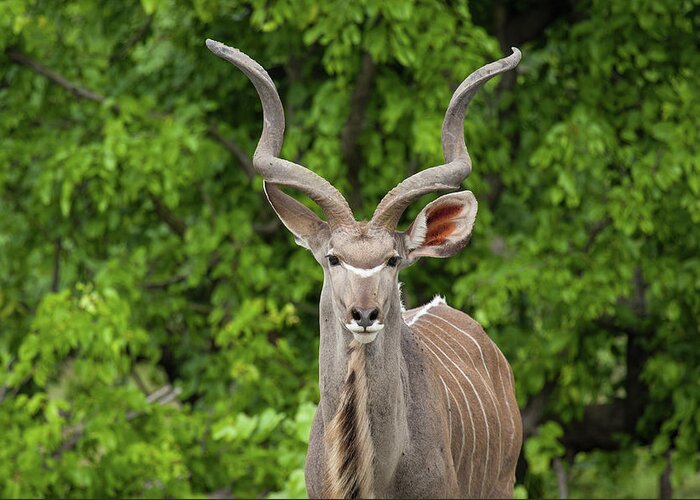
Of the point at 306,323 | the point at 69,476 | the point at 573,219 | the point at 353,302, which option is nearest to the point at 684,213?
the point at 573,219

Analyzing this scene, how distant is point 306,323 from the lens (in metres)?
8.05

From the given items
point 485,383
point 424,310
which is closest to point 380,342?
point 485,383

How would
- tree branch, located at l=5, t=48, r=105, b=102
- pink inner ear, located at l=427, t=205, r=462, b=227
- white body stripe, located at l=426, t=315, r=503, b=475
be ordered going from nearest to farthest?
pink inner ear, located at l=427, t=205, r=462, b=227
white body stripe, located at l=426, t=315, r=503, b=475
tree branch, located at l=5, t=48, r=105, b=102

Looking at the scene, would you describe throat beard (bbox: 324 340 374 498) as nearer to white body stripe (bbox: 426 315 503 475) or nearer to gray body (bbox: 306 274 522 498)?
gray body (bbox: 306 274 522 498)

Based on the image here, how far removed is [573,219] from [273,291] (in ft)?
5.59

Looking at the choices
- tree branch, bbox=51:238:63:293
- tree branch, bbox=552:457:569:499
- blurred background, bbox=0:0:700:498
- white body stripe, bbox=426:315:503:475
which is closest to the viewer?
white body stripe, bbox=426:315:503:475

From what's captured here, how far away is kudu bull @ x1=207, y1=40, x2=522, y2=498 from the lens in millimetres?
3709

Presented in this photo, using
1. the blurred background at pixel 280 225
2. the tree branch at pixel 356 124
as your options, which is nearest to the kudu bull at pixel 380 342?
the blurred background at pixel 280 225

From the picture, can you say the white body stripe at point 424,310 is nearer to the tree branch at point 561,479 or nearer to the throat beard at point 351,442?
the throat beard at point 351,442

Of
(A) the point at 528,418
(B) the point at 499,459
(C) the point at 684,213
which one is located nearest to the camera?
(B) the point at 499,459

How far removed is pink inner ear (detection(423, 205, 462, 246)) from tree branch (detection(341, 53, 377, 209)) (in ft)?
10.6

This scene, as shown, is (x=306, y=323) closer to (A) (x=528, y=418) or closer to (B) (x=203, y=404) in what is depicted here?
(B) (x=203, y=404)

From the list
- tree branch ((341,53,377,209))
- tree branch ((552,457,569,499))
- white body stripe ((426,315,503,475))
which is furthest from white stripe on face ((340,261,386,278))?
tree branch ((552,457,569,499))

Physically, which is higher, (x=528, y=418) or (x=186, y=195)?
(x=186, y=195)
